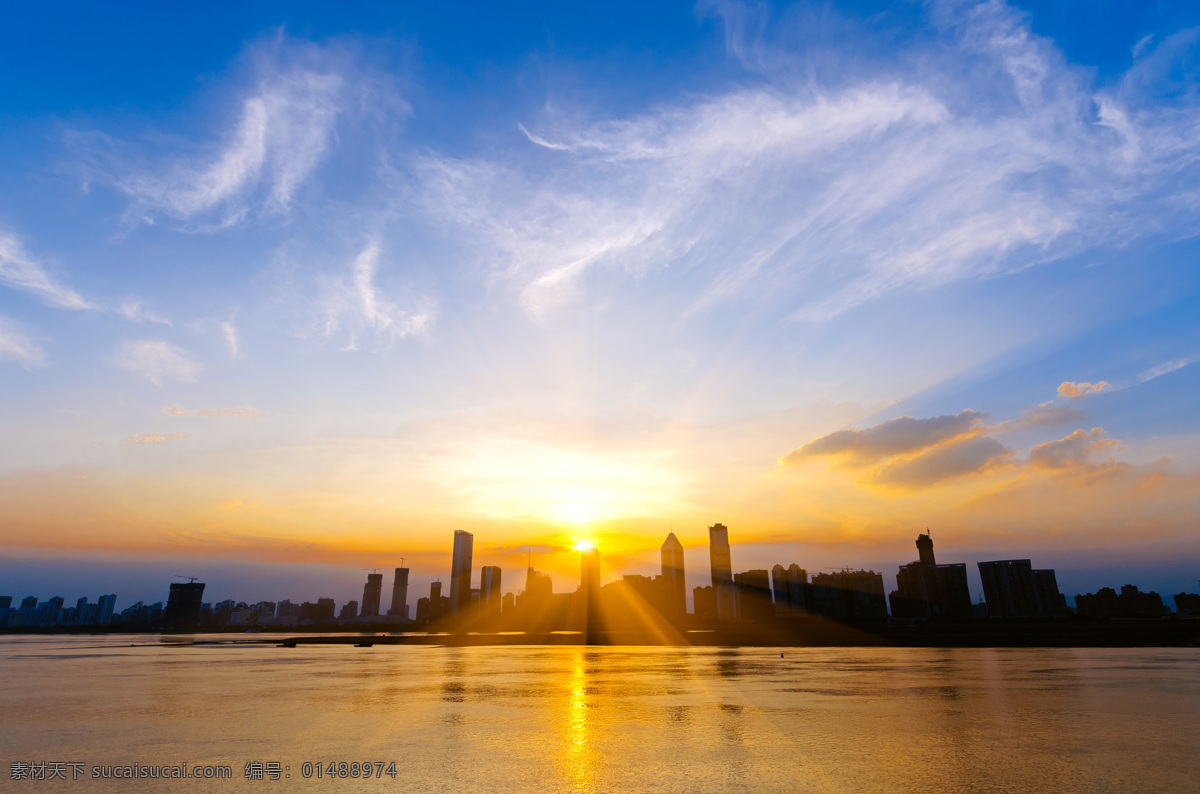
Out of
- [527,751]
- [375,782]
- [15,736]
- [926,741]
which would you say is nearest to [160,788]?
[375,782]

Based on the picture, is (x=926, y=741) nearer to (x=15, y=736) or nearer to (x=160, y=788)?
(x=160, y=788)

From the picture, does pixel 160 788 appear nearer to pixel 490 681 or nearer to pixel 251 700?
pixel 251 700

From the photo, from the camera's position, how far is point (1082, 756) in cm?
2289

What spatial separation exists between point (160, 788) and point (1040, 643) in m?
152

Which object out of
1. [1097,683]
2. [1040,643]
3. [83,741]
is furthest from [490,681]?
[1040,643]

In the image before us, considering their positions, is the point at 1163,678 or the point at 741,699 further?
the point at 1163,678

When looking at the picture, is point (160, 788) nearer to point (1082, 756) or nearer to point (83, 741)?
point (83, 741)

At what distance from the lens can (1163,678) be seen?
5325cm

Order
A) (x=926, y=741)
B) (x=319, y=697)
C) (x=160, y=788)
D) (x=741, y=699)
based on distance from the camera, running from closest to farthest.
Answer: (x=160, y=788), (x=926, y=741), (x=741, y=699), (x=319, y=697)

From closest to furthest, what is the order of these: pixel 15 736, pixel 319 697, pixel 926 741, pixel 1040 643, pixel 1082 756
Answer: pixel 1082 756
pixel 926 741
pixel 15 736
pixel 319 697
pixel 1040 643

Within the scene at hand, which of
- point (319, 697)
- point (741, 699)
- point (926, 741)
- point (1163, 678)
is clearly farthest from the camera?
point (1163, 678)

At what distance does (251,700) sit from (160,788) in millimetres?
24912

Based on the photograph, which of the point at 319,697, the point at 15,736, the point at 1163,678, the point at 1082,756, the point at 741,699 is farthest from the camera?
the point at 1163,678

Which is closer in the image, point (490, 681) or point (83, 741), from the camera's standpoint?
point (83, 741)
